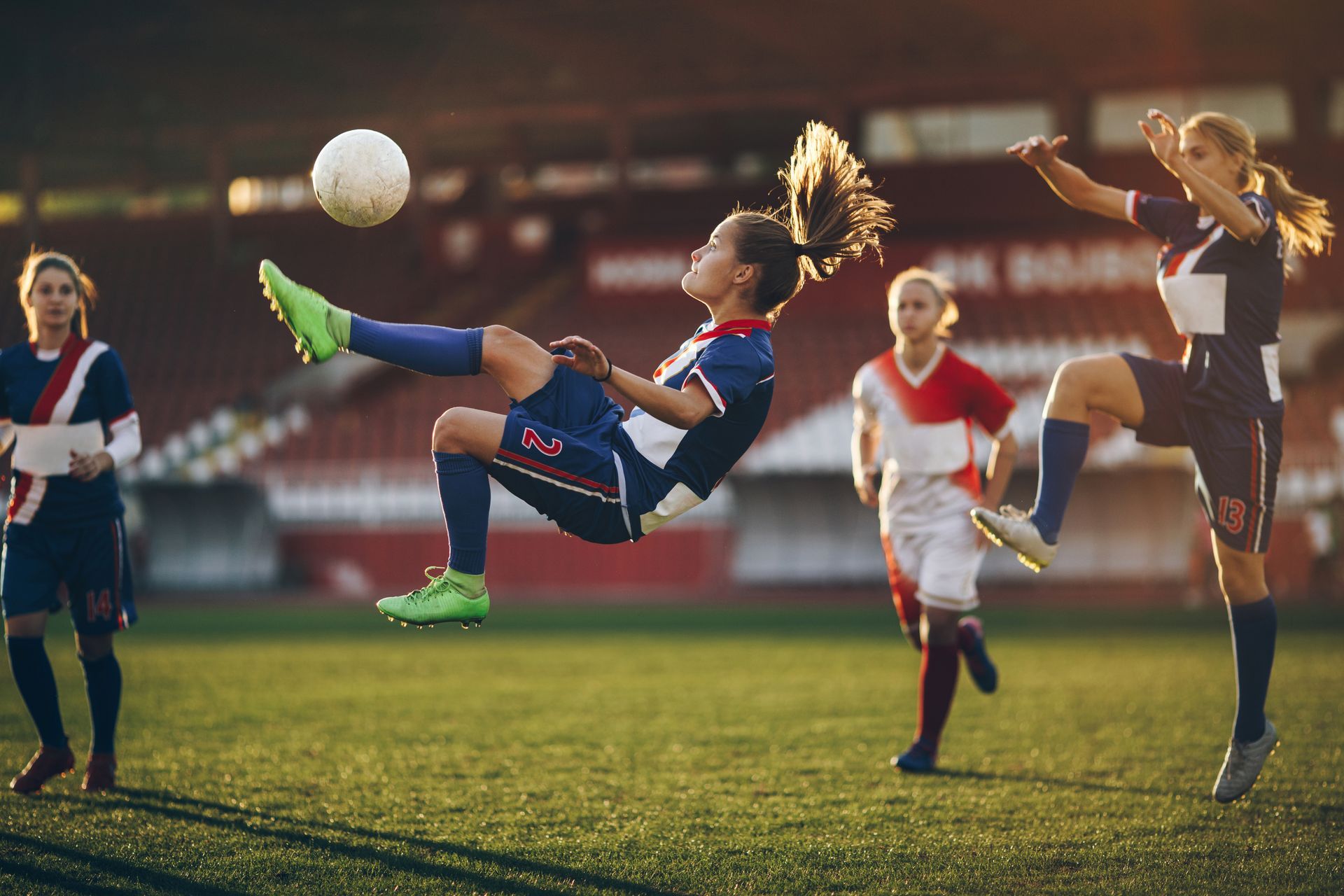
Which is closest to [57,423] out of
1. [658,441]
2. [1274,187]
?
[658,441]

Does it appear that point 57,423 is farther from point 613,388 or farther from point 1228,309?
point 1228,309

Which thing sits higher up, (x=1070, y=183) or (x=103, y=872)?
(x=1070, y=183)

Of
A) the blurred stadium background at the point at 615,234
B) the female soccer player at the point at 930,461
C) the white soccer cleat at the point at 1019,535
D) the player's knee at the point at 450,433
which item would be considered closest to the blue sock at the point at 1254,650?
the white soccer cleat at the point at 1019,535

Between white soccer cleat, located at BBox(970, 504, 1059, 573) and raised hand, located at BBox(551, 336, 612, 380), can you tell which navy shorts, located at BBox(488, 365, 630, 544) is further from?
white soccer cleat, located at BBox(970, 504, 1059, 573)

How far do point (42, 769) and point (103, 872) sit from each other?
54.6 inches

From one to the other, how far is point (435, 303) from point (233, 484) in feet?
20.0

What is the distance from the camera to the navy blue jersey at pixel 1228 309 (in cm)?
443

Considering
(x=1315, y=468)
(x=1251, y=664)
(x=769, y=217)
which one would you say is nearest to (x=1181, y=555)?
(x=1315, y=468)

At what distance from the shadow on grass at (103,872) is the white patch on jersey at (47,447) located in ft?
5.09

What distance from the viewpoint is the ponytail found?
4641 mm

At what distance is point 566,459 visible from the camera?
409cm

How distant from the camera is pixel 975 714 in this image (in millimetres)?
7137

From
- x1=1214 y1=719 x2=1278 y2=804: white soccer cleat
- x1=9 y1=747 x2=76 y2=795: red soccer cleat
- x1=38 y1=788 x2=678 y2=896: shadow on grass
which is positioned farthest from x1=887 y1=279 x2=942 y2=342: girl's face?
x1=9 y1=747 x2=76 y2=795: red soccer cleat

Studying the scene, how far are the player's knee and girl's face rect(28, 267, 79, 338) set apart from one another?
206 centimetres
